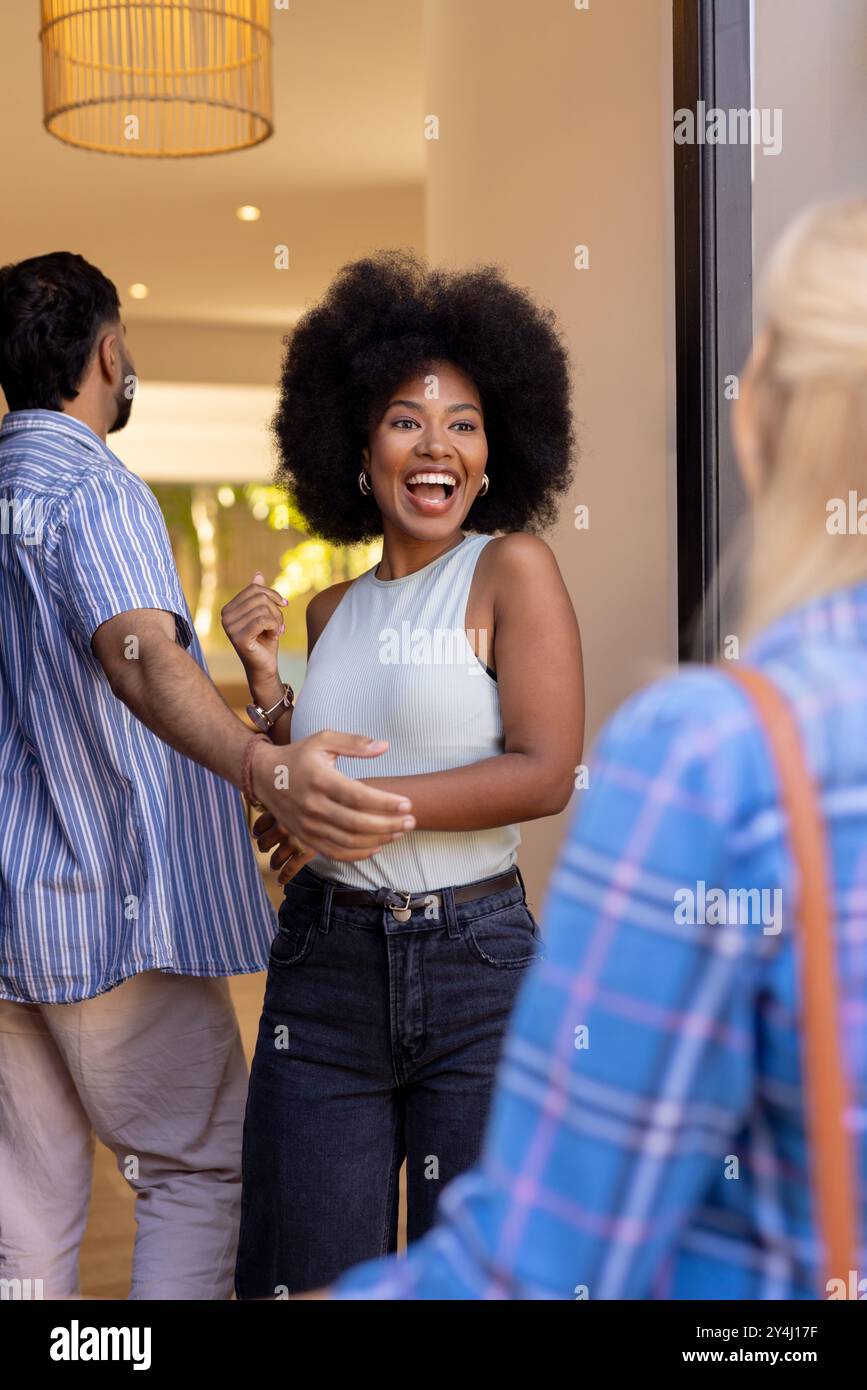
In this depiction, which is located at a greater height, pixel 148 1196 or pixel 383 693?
pixel 383 693

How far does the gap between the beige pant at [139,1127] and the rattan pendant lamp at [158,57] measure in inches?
Result: 118

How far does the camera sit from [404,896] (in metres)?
1.53

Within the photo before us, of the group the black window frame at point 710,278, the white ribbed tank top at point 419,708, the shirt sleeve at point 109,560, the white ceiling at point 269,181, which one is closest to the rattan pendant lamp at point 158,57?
the white ceiling at point 269,181

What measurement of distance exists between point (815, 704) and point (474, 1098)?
105 centimetres

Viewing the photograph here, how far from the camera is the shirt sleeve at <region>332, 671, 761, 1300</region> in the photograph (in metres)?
0.58

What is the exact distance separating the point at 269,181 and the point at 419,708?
604cm

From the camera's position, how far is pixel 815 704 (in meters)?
0.59

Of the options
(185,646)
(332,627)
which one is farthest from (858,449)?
(185,646)

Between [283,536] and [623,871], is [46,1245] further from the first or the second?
[283,536]

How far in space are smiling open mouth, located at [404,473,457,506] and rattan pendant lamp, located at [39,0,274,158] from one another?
Answer: 2.78 meters

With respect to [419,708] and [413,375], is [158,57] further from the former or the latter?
[419,708]

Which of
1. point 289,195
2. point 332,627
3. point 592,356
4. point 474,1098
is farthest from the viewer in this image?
point 289,195

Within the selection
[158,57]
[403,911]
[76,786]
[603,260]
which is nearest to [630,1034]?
[403,911]

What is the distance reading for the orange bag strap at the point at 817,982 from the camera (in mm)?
565
